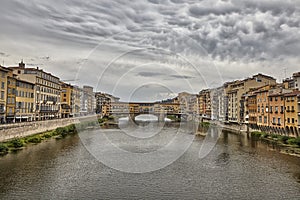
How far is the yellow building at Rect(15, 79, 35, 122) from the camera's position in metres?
27.0

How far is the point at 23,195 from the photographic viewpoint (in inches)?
391

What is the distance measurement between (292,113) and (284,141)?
2.42m

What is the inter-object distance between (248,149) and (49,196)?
1481 centimetres

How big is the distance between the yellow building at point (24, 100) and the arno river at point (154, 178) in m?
10.9

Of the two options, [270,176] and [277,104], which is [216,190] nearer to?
[270,176]

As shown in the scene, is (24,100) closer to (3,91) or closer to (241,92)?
(3,91)

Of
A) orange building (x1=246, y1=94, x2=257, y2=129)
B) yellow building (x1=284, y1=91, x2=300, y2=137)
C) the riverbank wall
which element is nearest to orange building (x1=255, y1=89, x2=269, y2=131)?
orange building (x1=246, y1=94, x2=257, y2=129)

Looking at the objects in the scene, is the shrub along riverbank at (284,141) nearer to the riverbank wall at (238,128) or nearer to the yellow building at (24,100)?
the riverbank wall at (238,128)

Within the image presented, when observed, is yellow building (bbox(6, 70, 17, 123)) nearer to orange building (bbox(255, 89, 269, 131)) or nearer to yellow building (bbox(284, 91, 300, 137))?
yellow building (bbox(284, 91, 300, 137))

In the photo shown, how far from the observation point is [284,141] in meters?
23.2

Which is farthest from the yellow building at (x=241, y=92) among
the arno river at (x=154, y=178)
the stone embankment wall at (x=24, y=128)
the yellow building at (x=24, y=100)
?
the yellow building at (x=24, y=100)

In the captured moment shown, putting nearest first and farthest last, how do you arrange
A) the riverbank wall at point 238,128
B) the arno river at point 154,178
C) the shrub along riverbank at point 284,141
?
the arno river at point 154,178, the shrub along riverbank at point 284,141, the riverbank wall at point 238,128

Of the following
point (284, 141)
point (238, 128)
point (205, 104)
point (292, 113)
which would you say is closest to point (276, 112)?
point (292, 113)

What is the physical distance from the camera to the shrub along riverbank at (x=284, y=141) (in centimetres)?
1997
